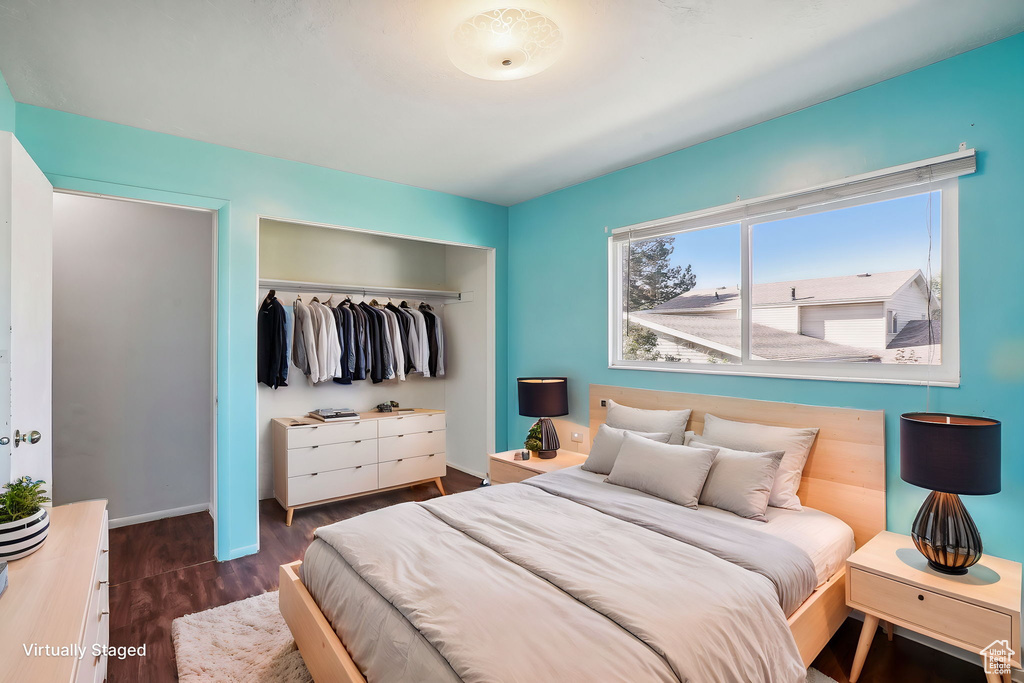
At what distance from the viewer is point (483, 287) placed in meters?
4.64

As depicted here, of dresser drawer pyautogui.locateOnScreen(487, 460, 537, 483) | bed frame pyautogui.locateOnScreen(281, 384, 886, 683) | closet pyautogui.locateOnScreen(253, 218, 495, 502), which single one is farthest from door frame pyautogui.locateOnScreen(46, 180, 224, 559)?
dresser drawer pyautogui.locateOnScreen(487, 460, 537, 483)

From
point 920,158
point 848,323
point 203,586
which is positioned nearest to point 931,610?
point 848,323

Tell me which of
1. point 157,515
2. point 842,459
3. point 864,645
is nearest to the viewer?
point 864,645

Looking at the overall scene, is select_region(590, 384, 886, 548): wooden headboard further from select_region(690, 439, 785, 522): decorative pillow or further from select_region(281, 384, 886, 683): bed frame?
select_region(690, 439, 785, 522): decorative pillow

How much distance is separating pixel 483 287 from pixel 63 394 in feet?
10.4

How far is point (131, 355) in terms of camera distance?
3.63 metres

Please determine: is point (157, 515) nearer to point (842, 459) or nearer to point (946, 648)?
point (842, 459)

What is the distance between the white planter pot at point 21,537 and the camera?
5.17 feet

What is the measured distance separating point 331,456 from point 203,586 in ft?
4.03

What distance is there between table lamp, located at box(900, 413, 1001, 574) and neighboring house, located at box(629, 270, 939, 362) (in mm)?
531

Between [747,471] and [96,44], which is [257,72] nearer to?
[96,44]

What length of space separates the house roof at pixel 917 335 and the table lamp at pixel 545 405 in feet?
6.55

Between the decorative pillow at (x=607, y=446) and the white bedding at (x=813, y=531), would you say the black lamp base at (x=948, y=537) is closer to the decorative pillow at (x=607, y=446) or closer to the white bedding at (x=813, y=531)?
the white bedding at (x=813, y=531)

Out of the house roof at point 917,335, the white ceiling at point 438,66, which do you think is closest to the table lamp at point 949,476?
the house roof at point 917,335
